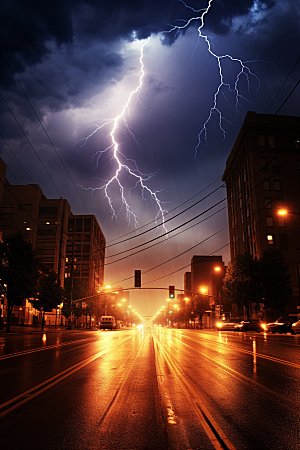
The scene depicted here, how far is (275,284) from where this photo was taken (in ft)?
156

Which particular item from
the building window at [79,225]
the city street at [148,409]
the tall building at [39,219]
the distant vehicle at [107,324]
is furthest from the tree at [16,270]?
the building window at [79,225]

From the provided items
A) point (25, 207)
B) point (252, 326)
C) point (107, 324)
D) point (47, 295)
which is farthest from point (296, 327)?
point (25, 207)

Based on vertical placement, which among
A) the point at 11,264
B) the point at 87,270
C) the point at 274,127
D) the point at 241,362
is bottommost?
the point at 241,362

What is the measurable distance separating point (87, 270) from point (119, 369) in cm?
11381

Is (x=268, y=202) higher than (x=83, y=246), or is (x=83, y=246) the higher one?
(x=83, y=246)

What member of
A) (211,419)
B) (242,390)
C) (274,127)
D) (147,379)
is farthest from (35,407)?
(274,127)

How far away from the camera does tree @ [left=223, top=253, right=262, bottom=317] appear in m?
47.6

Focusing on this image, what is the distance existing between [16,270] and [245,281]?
3008 cm

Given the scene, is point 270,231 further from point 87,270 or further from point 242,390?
point 87,270

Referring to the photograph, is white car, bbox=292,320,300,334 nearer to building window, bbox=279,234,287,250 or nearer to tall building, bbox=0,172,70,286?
building window, bbox=279,234,287,250

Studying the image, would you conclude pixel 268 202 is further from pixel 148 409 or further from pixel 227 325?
pixel 148 409

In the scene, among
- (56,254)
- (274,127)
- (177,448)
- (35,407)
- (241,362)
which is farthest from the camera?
(56,254)

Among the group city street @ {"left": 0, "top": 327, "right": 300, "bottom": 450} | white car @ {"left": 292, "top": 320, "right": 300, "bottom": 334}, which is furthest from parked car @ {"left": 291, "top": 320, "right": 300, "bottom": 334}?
city street @ {"left": 0, "top": 327, "right": 300, "bottom": 450}

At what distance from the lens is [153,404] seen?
226 inches
